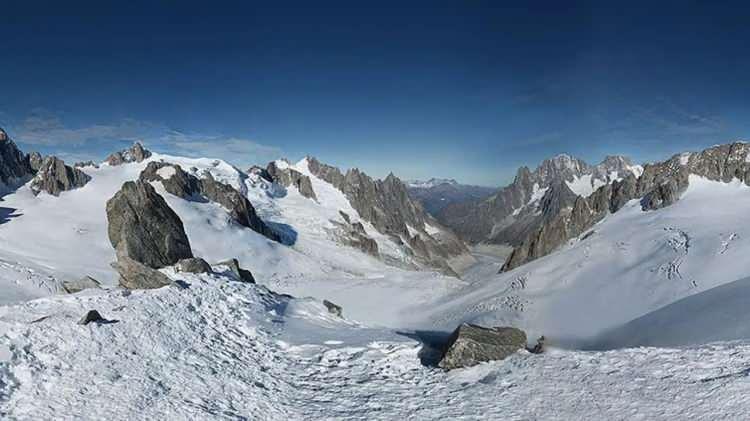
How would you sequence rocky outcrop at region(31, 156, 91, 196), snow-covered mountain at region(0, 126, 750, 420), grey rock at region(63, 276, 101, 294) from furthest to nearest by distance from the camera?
rocky outcrop at region(31, 156, 91, 196), grey rock at region(63, 276, 101, 294), snow-covered mountain at region(0, 126, 750, 420)

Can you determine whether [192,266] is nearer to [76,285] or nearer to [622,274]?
[76,285]

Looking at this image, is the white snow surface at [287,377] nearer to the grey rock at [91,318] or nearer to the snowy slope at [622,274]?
the grey rock at [91,318]

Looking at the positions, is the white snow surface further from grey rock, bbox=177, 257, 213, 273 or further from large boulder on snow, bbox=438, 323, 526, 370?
grey rock, bbox=177, 257, 213, 273

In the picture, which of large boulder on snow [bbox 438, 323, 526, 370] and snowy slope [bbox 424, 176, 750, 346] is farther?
snowy slope [bbox 424, 176, 750, 346]

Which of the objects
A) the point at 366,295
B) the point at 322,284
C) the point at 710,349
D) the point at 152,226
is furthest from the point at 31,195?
the point at 710,349

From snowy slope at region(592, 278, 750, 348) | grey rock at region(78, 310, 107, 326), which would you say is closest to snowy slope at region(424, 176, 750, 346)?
snowy slope at region(592, 278, 750, 348)

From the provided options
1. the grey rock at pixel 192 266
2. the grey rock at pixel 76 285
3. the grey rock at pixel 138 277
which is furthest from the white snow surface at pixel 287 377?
the grey rock at pixel 192 266

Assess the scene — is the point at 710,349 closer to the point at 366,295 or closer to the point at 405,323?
the point at 405,323
